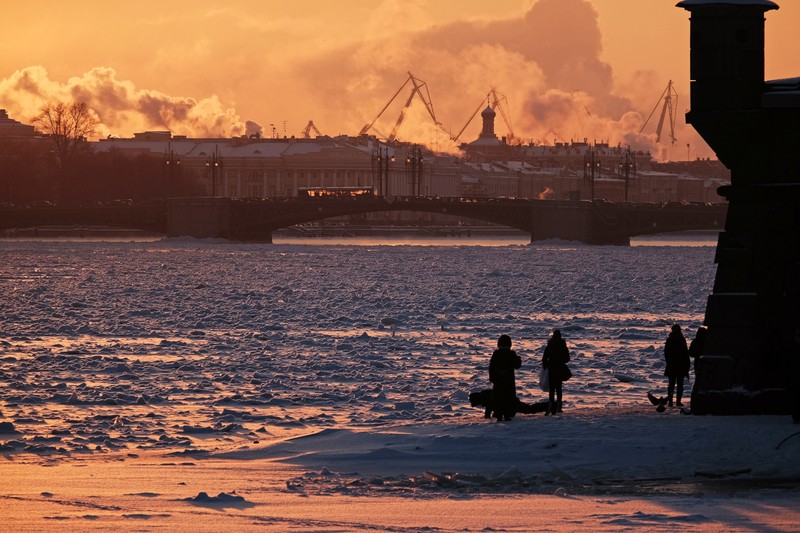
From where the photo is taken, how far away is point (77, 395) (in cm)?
2227

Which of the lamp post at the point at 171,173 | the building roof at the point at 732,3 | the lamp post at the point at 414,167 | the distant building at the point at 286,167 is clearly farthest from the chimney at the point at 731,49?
the distant building at the point at 286,167

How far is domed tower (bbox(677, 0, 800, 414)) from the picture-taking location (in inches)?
717

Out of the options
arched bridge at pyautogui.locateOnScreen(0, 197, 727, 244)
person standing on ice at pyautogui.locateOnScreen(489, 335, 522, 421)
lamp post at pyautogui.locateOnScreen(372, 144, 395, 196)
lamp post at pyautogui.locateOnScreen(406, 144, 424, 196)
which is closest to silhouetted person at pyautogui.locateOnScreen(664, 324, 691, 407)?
person standing on ice at pyautogui.locateOnScreen(489, 335, 522, 421)

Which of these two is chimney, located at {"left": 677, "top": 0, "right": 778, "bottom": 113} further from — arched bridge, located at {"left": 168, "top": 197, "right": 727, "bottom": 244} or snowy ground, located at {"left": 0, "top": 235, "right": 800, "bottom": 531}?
arched bridge, located at {"left": 168, "top": 197, "right": 727, "bottom": 244}

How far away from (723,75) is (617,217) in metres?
87.3

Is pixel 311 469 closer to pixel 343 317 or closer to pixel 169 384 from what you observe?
pixel 169 384

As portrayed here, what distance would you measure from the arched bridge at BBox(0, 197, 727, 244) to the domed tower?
83.0m

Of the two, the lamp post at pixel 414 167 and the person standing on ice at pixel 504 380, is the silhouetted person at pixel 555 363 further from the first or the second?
the lamp post at pixel 414 167

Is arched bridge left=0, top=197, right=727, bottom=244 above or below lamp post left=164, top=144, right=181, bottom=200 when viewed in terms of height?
below

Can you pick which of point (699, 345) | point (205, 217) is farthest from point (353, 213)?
point (699, 345)

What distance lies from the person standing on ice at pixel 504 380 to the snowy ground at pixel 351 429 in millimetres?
295

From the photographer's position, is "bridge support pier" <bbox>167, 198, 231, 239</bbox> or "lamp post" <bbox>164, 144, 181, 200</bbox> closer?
"bridge support pier" <bbox>167, 198, 231, 239</bbox>

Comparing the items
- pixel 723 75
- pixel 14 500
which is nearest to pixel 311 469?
pixel 14 500

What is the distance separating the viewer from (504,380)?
18.8 meters
